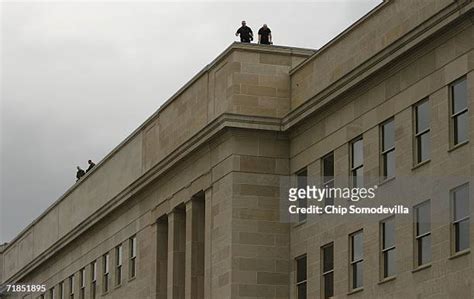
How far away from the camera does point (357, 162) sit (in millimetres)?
54469

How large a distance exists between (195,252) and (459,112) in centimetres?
1917

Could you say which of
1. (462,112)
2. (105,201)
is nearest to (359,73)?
(462,112)

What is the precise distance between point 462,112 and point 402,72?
408 cm

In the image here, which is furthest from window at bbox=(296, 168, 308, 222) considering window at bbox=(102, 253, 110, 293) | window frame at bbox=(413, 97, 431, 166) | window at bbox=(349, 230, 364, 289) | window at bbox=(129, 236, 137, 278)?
window at bbox=(102, 253, 110, 293)

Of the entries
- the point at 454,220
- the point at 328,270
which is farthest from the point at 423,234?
the point at 328,270

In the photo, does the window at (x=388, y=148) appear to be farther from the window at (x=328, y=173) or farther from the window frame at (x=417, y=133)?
the window at (x=328, y=173)

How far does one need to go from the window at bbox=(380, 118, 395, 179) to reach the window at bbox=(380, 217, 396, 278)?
1599mm

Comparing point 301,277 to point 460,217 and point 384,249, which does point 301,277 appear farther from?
point 460,217

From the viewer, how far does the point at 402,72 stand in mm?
51062

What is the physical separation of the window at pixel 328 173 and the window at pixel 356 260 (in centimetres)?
252

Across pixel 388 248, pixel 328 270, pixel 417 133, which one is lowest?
pixel 328 270

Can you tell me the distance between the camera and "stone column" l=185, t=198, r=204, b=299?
6384 centimetres

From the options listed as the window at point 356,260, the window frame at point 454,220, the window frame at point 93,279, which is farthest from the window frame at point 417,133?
the window frame at point 93,279

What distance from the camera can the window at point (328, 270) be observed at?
5578 cm
